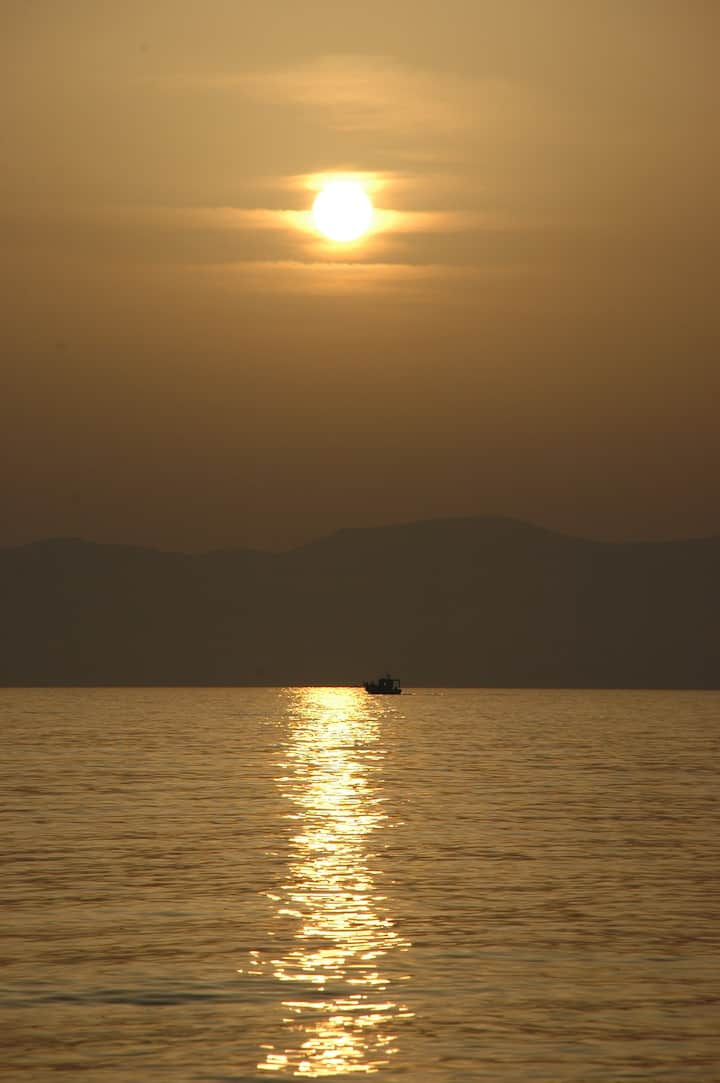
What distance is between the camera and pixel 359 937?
39469 millimetres

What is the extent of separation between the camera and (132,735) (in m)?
174

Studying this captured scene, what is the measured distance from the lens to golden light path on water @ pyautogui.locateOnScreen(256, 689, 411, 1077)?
28.8m

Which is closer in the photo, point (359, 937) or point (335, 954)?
point (335, 954)

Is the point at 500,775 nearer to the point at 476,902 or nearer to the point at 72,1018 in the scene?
the point at 476,902

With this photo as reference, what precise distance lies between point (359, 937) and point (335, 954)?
2.18 meters

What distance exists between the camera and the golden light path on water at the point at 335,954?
28750 mm

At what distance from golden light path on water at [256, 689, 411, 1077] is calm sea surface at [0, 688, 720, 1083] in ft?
Result: 0.27

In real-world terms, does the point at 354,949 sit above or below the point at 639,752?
below

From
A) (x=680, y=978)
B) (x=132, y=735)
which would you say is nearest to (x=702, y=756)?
(x=132, y=735)

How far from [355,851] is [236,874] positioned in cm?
765

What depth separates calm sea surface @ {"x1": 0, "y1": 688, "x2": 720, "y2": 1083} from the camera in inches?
1135

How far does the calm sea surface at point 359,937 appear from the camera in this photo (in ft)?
94.6

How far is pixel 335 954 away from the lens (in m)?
37.3

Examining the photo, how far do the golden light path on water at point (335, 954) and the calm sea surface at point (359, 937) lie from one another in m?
0.08
